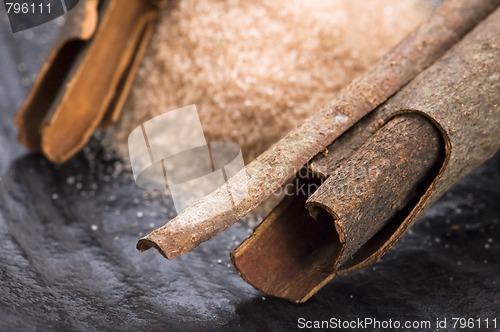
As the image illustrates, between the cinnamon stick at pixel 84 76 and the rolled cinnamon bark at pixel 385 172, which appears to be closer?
the rolled cinnamon bark at pixel 385 172

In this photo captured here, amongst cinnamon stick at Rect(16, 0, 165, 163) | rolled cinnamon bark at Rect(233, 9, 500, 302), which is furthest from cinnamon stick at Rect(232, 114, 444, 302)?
cinnamon stick at Rect(16, 0, 165, 163)

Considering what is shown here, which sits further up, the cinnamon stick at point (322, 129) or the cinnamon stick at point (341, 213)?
the cinnamon stick at point (322, 129)

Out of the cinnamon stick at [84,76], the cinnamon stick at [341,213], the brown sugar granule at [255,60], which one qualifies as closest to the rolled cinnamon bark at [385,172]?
the cinnamon stick at [341,213]

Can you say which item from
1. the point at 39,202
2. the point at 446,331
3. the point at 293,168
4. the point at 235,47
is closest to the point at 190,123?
the point at 235,47

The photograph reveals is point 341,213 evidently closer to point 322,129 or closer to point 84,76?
point 322,129

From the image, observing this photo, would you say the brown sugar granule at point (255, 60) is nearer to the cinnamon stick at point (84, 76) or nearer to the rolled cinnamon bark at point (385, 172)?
the cinnamon stick at point (84, 76)

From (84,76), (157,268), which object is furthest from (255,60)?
(157,268)

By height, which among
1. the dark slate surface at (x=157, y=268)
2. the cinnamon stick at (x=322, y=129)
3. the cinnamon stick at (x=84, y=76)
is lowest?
the dark slate surface at (x=157, y=268)
